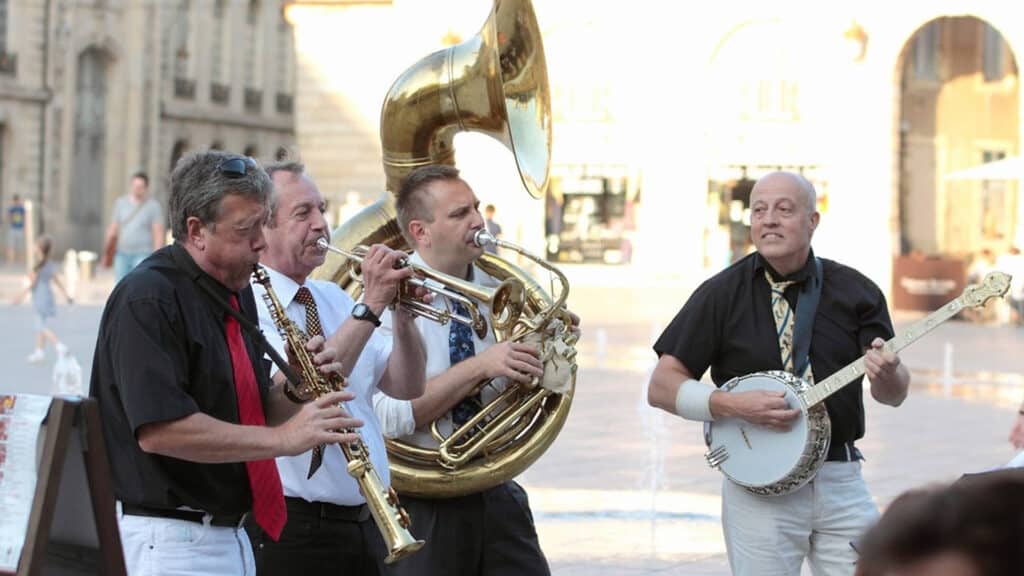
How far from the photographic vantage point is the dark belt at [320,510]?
4.55 m

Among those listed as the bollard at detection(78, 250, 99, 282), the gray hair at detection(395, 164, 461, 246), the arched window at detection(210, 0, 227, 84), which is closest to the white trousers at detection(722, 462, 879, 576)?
the gray hair at detection(395, 164, 461, 246)

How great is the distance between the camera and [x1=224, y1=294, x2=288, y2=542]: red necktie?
3.92 meters

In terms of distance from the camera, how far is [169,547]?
12.4 feet

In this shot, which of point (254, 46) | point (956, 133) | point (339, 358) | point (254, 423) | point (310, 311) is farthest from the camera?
point (254, 46)

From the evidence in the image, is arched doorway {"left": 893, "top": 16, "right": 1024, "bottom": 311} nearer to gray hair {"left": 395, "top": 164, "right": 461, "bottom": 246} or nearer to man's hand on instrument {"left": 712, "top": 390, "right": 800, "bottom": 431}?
gray hair {"left": 395, "top": 164, "right": 461, "bottom": 246}

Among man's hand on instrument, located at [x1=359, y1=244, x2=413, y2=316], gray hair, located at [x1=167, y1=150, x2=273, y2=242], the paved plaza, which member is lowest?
the paved plaza

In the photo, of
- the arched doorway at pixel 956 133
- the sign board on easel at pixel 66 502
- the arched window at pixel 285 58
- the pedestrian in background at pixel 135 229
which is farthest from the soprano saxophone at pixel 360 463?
the arched window at pixel 285 58

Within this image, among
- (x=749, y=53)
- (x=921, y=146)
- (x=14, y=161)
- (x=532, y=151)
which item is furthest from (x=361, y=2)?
(x=532, y=151)

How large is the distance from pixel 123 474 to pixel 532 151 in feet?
8.33

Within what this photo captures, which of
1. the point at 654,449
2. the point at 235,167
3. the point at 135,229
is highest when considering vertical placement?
the point at 135,229

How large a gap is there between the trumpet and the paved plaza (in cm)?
129

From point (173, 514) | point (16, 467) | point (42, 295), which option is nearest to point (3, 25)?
point (42, 295)

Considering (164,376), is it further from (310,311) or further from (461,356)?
(461,356)

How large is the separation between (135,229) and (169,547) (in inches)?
495
